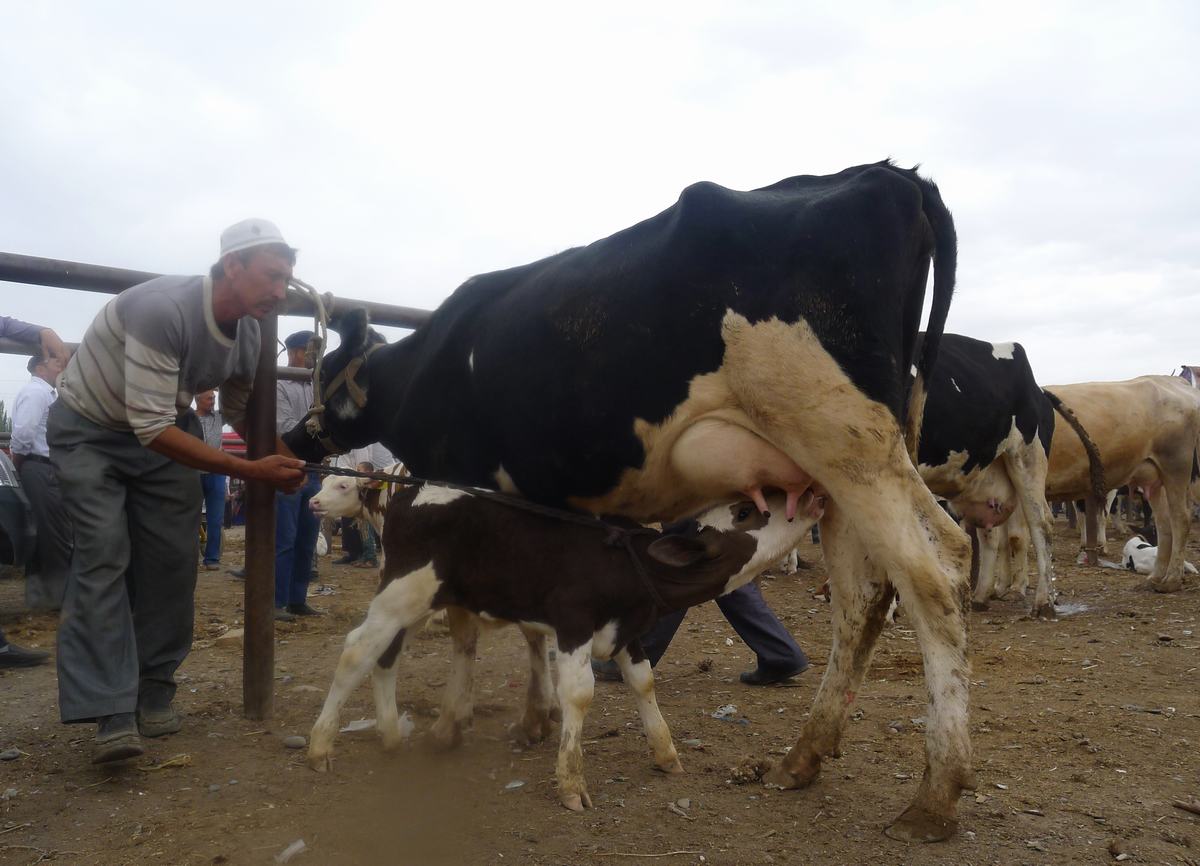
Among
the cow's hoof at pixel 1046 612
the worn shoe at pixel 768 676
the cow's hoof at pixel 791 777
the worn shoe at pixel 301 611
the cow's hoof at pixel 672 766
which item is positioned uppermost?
the cow's hoof at pixel 791 777

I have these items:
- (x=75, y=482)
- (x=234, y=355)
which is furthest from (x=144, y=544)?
(x=234, y=355)

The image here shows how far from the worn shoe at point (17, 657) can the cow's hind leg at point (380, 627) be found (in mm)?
2822

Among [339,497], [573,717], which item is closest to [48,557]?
[339,497]

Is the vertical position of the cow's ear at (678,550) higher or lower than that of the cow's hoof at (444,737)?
higher

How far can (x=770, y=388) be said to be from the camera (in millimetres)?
3393

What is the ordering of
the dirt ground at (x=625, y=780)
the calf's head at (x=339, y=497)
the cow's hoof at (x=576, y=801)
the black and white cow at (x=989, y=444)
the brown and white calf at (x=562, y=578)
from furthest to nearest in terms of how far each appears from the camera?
1. the calf's head at (x=339, y=497)
2. the black and white cow at (x=989, y=444)
3. the brown and white calf at (x=562, y=578)
4. the cow's hoof at (x=576, y=801)
5. the dirt ground at (x=625, y=780)

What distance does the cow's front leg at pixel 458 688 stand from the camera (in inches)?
171

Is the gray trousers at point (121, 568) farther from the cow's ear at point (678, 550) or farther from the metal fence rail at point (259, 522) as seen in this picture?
the cow's ear at point (678, 550)

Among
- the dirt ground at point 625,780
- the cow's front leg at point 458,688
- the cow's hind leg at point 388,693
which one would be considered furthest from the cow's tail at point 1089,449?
the cow's hind leg at point 388,693

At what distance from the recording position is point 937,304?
4.00 m

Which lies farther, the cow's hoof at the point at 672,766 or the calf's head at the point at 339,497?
the calf's head at the point at 339,497

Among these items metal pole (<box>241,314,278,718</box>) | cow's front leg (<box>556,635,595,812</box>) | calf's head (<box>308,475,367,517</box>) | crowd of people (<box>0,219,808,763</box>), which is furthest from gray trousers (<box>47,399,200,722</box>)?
calf's head (<box>308,475,367,517</box>)

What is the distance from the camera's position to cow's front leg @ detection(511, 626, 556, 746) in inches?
175

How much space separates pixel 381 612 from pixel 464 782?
0.79m
